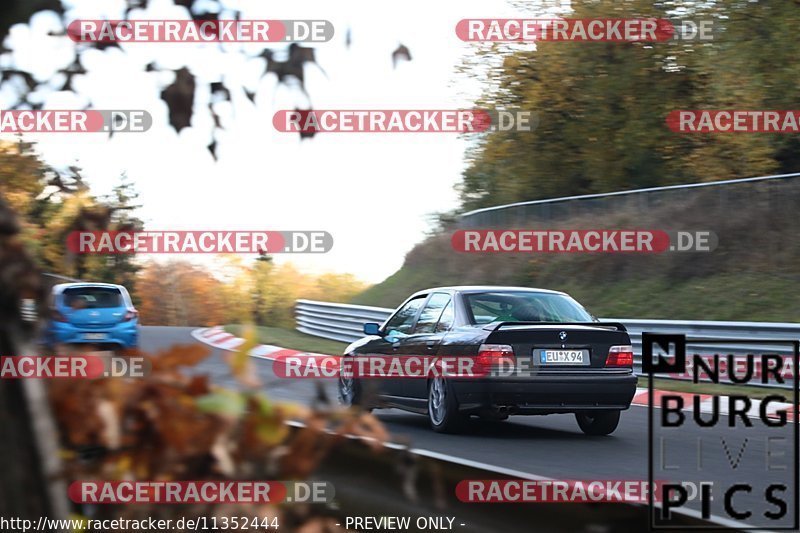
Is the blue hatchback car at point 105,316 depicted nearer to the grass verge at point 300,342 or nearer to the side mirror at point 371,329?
the grass verge at point 300,342

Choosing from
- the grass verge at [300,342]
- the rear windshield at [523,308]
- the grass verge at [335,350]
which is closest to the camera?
the rear windshield at [523,308]

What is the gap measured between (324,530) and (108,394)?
0.47 meters

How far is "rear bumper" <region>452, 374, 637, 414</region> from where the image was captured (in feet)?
34.1

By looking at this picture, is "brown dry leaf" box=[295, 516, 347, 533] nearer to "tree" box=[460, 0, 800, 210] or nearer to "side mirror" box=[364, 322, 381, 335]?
"side mirror" box=[364, 322, 381, 335]

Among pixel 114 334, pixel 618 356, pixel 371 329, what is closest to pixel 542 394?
pixel 618 356

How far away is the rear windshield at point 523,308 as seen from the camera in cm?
1118

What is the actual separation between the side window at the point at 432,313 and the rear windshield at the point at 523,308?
1.23 feet

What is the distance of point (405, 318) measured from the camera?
1244cm

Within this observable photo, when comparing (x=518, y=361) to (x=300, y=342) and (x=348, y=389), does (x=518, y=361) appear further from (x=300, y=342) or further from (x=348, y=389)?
(x=300, y=342)

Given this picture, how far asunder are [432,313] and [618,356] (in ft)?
6.82

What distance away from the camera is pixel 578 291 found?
1016 inches

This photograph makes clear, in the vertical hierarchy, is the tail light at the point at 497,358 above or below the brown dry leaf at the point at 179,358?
below

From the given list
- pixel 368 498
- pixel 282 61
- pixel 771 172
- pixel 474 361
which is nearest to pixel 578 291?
pixel 771 172

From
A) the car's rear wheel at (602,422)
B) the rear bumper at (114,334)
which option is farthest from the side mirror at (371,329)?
the rear bumper at (114,334)
